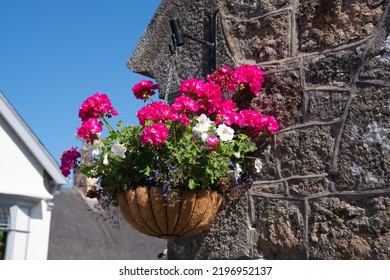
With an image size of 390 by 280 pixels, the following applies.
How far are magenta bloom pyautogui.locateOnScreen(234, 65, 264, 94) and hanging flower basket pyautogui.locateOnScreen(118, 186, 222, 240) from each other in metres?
0.63

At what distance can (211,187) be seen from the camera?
3.37 metres

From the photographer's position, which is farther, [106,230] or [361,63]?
[106,230]

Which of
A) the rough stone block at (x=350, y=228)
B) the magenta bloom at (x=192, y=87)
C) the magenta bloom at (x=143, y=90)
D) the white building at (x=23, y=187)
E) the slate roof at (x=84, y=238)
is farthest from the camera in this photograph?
the slate roof at (x=84, y=238)

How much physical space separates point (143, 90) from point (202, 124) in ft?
2.35

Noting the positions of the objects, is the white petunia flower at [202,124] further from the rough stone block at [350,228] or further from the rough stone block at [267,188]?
the rough stone block at [350,228]

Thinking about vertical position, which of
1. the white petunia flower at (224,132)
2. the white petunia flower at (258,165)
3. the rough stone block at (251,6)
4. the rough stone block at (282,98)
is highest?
the rough stone block at (251,6)

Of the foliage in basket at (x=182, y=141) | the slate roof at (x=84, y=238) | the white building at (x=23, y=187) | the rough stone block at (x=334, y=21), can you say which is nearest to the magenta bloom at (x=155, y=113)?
the foliage in basket at (x=182, y=141)

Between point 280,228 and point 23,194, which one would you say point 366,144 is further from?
point 23,194

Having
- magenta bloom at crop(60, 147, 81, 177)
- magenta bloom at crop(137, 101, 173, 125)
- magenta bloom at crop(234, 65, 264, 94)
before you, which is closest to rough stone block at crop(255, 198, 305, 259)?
magenta bloom at crop(234, 65, 264, 94)

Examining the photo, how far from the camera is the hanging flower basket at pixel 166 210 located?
10.6 ft
